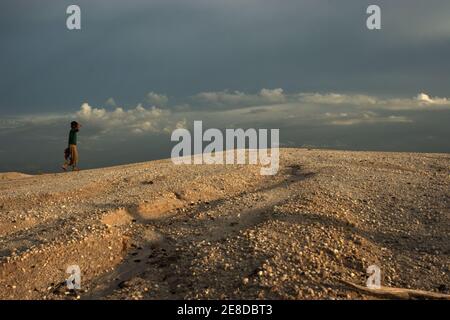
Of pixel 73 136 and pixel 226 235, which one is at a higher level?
pixel 73 136

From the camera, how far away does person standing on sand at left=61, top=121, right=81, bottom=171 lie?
96.4 ft

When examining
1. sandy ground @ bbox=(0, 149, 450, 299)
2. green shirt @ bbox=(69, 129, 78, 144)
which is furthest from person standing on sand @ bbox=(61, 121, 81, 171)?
sandy ground @ bbox=(0, 149, 450, 299)

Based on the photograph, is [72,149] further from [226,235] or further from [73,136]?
[226,235]

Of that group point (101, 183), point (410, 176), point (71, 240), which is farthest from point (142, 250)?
point (410, 176)

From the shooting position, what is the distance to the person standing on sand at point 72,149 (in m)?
29.4

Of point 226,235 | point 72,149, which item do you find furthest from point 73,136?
point 226,235

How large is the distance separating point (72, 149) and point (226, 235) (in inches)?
743

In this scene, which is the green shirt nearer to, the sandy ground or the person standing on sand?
the person standing on sand

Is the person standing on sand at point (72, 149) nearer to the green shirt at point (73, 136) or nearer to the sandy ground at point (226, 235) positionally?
the green shirt at point (73, 136)

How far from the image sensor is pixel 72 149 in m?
29.8

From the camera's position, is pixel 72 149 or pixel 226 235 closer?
pixel 226 235

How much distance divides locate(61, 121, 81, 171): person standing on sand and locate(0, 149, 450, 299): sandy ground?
7.23 meters
